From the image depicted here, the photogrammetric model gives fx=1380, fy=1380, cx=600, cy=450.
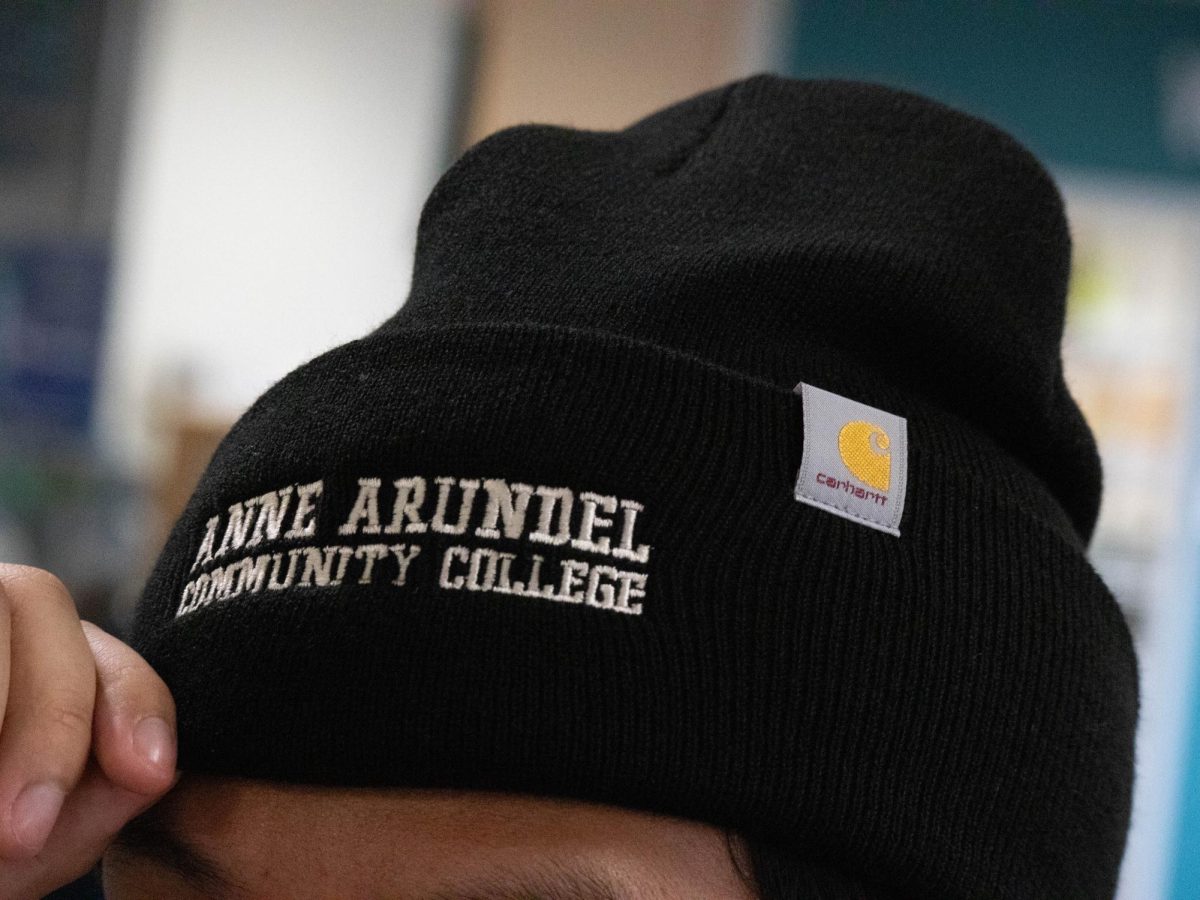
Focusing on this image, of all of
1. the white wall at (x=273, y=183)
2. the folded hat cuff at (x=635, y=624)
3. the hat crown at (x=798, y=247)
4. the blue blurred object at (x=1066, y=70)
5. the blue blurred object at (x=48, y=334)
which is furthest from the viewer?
the white wall at (x=273, y=183)

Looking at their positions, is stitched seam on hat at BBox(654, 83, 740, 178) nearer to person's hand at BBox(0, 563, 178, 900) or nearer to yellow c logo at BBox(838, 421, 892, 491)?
yellow c logo at BBox(838, 421, 892, 491)

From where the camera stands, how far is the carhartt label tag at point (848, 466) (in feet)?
2.39

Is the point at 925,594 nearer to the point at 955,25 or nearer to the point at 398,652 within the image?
the point at 398,652

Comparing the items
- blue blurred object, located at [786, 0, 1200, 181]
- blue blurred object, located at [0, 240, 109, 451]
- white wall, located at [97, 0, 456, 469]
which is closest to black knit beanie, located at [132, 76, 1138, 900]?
blue blurred object, located at [0, 240, 109, 451]

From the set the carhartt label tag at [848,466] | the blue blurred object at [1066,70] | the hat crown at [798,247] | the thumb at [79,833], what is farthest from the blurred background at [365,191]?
the carhartt label tag at [848,466]

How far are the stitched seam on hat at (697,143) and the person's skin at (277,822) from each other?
0.42 meters

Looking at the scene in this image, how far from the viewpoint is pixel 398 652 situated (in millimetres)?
697

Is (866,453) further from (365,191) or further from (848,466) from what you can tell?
(365,191)

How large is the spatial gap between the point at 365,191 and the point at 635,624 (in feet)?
13.9

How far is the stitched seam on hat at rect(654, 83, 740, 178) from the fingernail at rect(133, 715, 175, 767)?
0.46 meters

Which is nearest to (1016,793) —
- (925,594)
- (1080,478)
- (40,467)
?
(925,594)

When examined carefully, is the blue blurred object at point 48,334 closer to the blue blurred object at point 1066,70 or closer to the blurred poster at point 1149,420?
the blue blurred object at point 1066,70

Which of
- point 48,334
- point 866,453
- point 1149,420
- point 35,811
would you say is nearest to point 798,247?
point 866,453

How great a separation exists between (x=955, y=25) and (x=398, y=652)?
3821mm
